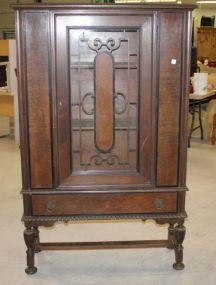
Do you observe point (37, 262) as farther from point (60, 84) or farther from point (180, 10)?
point (180, 10)

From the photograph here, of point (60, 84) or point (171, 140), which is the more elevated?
point (60, 84)

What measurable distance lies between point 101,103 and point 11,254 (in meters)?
1.16

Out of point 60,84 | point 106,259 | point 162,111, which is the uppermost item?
point 60,84

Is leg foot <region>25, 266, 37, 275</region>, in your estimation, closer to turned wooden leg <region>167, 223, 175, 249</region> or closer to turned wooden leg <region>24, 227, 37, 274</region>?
turned wooden leg <region>24, 227, 37, 274</region>

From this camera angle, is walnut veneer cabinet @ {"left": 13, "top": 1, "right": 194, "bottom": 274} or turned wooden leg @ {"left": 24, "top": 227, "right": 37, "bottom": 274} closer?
walnut veneer cabinet @ {"left": 13, "top": 1, "right": 194, "bottom": 274}

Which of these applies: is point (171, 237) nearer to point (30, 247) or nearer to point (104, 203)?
point (104, 203)

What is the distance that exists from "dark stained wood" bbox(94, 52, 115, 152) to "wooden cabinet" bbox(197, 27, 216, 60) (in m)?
10.9

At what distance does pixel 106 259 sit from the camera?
2590 mm

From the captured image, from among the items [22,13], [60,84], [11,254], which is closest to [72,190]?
[60,84]

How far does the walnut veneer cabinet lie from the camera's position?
2010mm

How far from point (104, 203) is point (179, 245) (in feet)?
1.70

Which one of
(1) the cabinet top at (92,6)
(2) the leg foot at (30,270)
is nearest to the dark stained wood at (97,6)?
(1) the cabinet top at (92,6)

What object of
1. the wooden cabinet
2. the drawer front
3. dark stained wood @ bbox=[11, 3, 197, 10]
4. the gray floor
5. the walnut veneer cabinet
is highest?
the wooden cabinet

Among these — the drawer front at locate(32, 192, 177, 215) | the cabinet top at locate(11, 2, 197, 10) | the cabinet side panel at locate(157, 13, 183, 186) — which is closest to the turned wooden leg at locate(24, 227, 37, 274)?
the drawer front at locate(32, 192, 177, 215)
